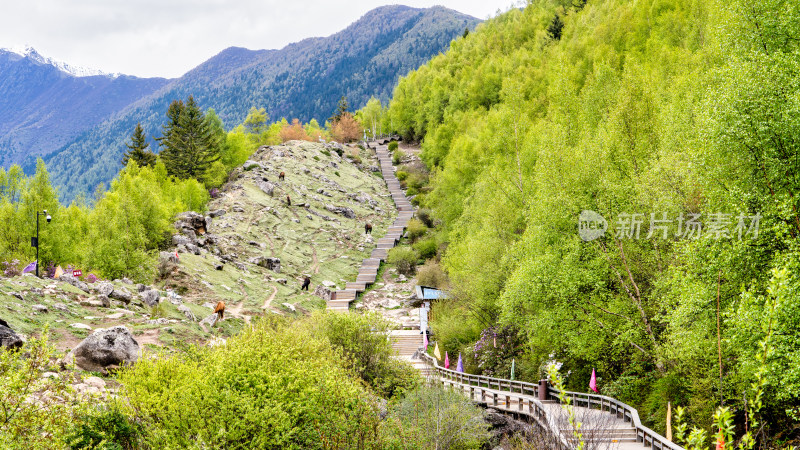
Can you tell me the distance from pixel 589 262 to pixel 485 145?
25444 mm

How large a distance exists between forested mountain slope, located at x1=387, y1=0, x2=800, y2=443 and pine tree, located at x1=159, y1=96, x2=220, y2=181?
3898 cm

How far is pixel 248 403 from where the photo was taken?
1330 centimetres

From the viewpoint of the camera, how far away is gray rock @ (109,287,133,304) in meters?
26.7

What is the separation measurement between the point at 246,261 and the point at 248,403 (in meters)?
35.2

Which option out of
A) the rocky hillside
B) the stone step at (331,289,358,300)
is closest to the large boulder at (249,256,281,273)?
the rocky hillside

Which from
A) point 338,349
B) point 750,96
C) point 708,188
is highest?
point 750,96

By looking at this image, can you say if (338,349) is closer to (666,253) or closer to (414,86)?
(666,253)

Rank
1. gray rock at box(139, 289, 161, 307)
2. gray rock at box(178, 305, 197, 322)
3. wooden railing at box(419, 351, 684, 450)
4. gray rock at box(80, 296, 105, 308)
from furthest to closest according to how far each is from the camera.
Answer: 1. gray rock at box(178, 305, 197, 322)
2. gray rock at box(139, 289, 161, 307)
3. gray rock at box(80, 296, 105, 308)
4. wooden railing at box(419, 351, 684, 450)

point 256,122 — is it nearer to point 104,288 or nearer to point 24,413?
point 104,288

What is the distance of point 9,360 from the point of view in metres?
10.6

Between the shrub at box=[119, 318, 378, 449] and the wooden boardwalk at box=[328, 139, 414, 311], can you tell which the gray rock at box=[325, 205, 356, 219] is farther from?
the shrub at box=[119, 318, 378, 449]

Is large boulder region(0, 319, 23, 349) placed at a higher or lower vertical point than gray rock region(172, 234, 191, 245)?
lower

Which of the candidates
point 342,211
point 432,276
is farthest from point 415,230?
point 432,276

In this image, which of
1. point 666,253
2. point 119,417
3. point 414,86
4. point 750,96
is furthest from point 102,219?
point 414,86
